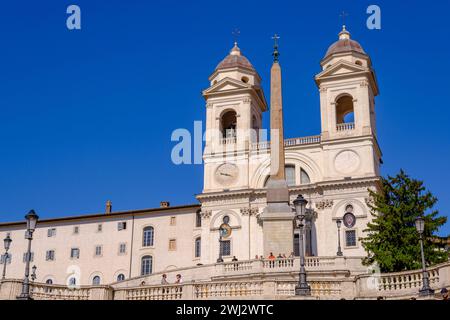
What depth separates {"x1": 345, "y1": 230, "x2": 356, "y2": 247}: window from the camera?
5825 centimetres

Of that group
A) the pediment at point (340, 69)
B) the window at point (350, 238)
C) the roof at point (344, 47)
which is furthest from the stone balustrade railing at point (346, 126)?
the window at point (350, 238)

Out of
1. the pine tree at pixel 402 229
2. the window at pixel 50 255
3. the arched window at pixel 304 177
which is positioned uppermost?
the arched window at pixel 304 177

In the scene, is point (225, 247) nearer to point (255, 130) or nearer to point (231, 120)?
point (255, 130)

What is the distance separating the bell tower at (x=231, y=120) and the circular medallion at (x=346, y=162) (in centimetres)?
931

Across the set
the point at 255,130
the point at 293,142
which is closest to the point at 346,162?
the point at 293,142

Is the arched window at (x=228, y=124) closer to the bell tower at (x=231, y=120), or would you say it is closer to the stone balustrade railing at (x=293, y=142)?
the bell tower at (x=231, y=120)

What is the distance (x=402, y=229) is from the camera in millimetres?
40188

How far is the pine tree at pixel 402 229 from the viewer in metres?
38.8

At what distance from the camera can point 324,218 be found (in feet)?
199

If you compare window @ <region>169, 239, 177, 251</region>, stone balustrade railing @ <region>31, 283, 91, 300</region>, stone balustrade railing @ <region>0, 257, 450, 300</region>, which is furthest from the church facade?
stone balustrade railing @ <region>31, 283, 91, 300</region>

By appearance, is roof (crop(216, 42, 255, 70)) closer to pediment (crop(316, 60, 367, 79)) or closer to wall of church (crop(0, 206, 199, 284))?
pediment (crop(316, 60, 367, 79))

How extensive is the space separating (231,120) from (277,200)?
22734 millimetres
